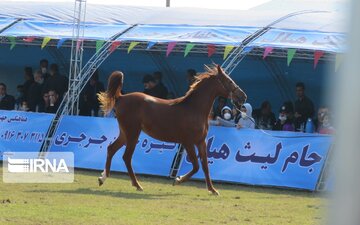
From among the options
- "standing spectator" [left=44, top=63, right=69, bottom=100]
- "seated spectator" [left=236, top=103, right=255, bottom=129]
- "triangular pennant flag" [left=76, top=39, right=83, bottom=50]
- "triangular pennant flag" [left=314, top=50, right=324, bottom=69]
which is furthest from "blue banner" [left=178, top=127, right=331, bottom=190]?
"standing spectator" [left=44, top=63, right=69, bottom=100]

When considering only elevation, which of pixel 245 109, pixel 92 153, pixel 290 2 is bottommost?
pixel 92 153

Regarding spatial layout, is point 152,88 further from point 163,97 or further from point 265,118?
point 265,118

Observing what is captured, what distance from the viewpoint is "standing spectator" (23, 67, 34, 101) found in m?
19.4

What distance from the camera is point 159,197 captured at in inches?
457

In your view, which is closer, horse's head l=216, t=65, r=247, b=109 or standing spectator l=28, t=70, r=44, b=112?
horse's head l=216, t=65, r=247, b=109

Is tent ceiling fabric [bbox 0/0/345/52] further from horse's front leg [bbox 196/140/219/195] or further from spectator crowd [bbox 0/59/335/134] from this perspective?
horse's front leg [bbox 196/140/219/195]

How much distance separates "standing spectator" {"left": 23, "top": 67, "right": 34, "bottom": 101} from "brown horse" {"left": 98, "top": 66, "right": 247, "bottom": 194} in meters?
6.62

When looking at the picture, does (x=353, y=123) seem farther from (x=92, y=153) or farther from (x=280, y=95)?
(x=280, y=95)

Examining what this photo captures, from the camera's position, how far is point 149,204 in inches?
420

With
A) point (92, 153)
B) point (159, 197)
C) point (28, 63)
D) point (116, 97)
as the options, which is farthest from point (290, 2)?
point (159, 197)

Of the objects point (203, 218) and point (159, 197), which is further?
point (159, 197)

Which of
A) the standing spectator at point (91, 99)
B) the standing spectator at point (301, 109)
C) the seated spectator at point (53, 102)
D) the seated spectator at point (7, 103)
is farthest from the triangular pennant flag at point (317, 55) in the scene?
the seated spectator at point (7, 103)

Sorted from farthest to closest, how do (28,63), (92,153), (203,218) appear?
(28,63) < (92,153) < (203,218)

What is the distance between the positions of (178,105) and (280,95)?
623 centimetres
